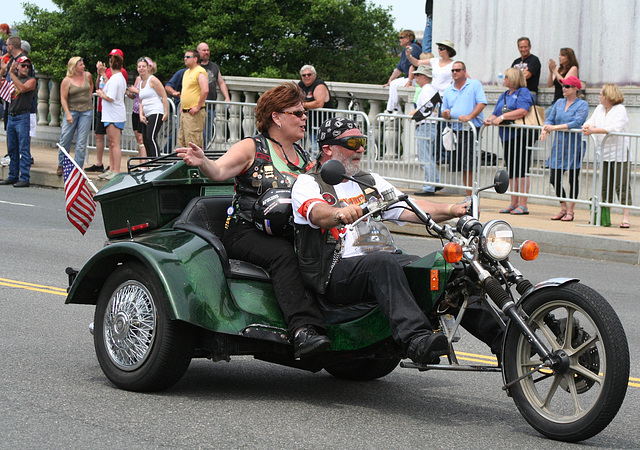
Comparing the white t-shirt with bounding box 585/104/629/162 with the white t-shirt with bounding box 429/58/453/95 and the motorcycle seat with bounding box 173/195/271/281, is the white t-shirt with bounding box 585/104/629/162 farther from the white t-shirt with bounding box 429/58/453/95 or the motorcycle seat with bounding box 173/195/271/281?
the motorcycle seat with bounding box 173/195/271/281

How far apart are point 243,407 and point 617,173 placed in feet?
29.3

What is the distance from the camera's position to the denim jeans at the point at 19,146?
17.5 metres

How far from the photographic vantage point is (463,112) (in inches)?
593

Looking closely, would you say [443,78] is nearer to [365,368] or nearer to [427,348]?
[365,368]

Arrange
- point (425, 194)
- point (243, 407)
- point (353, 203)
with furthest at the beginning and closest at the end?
point (425, 194) → point (353, 203) → point (243, 407)

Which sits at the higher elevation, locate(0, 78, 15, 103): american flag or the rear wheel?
locate(0, 78, 15, 103): american flag

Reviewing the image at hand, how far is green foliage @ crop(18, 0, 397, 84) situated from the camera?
3091cm

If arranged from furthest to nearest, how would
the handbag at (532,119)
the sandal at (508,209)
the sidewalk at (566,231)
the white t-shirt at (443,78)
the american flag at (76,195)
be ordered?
the white t-shirt at (443,78)
the sandal at (508,209)
the handbag at (532,119)
the sidewalk at (566,231)
the american flag at (76,195)

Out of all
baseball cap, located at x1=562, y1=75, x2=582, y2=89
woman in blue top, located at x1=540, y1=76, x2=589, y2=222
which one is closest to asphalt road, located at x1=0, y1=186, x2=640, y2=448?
woman in blue top, located at x1=540, y1=76, x2=589, y2=222

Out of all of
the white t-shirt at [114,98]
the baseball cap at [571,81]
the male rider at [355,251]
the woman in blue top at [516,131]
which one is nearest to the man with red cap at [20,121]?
the white t-shirt at [114,98]

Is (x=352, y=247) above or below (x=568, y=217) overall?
above

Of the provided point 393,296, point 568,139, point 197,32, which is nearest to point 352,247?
point 393,296

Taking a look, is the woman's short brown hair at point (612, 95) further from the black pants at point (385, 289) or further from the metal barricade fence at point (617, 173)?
the black pants at point (385, 289)

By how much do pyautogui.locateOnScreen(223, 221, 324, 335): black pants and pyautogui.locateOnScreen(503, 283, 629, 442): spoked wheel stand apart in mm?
1056
